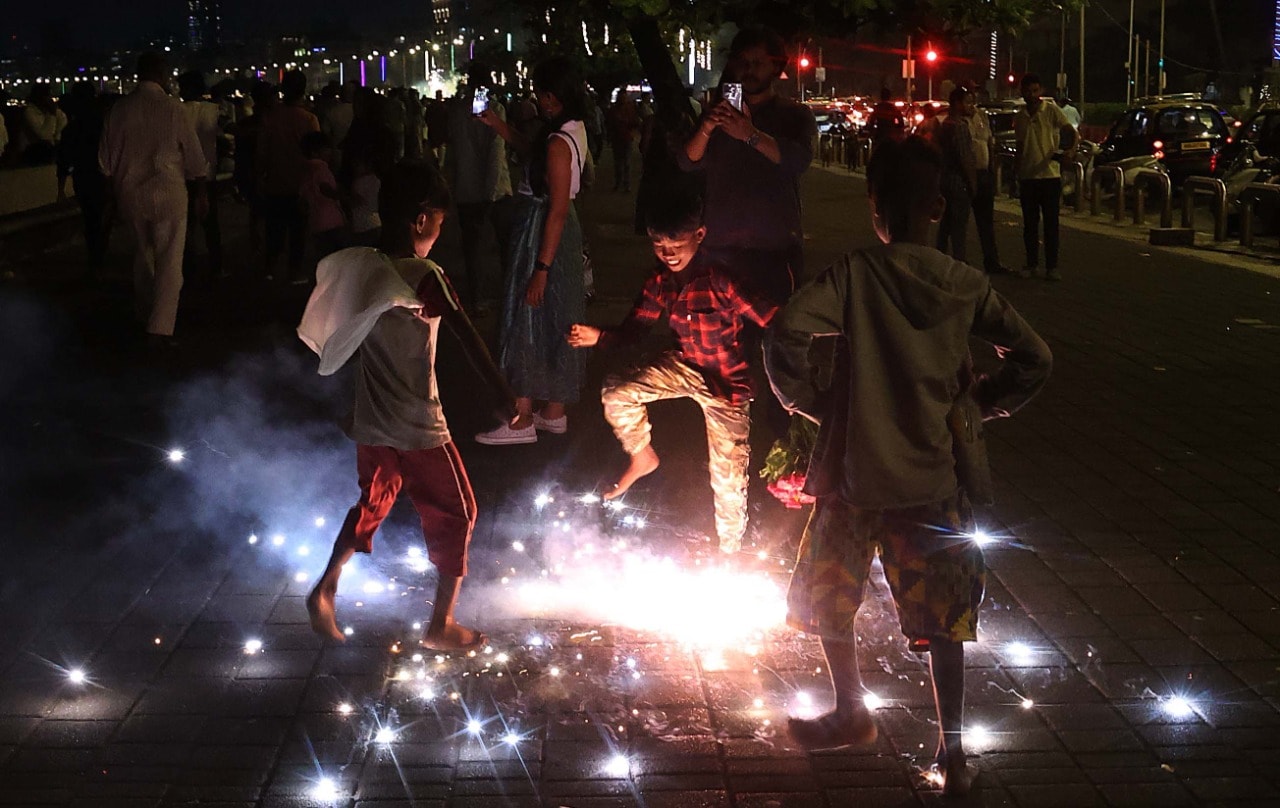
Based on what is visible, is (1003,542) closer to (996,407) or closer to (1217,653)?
(1217,653)

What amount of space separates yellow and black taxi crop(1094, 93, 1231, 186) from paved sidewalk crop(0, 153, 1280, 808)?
16216 millimetres

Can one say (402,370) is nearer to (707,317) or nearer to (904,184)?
(707,317)

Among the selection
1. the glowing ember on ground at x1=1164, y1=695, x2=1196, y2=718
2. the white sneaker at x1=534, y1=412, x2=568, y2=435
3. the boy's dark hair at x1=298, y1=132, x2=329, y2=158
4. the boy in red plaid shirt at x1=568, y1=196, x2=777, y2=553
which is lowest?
the glowing ember on ground at x1=1164, y1=695, x2=1196, y2=718

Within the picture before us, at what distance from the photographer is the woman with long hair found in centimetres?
745

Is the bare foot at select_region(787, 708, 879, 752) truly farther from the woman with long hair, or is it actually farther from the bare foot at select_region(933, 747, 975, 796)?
the woman with long hair

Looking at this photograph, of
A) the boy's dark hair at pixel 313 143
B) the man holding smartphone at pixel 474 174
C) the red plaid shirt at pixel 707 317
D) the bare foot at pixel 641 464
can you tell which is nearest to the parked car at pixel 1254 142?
the man holding smartphone at pixel 474 174

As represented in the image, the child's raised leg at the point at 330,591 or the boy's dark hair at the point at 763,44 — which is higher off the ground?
the boy's dark hair at the point at 763,44

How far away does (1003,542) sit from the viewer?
6.39 metres

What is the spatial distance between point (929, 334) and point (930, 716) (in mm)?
1307

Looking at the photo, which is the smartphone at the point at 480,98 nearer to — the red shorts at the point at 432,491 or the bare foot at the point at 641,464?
the bare foot at the point at 641,464

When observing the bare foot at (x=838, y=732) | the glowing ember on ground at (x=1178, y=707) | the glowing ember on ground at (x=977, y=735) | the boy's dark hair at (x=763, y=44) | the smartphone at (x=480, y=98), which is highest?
the boy's dark hair at (x=763, y=44)

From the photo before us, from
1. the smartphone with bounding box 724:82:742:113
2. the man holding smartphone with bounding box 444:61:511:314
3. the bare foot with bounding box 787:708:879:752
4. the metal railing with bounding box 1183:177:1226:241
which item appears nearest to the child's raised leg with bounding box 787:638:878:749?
the bare foot with bounding box 787:708:879:752

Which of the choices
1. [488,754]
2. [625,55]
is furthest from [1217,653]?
[625,55]

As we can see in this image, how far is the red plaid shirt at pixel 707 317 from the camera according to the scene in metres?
5.66
